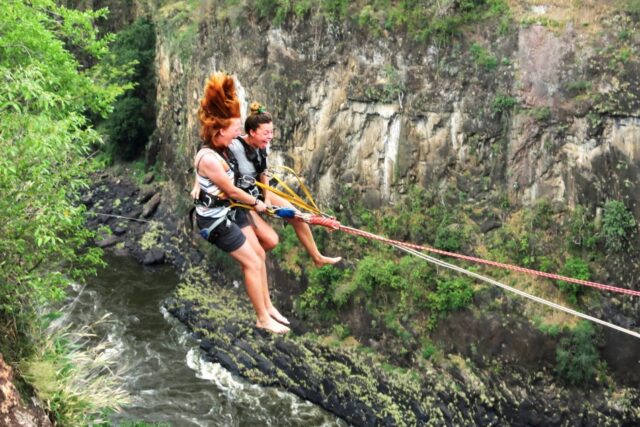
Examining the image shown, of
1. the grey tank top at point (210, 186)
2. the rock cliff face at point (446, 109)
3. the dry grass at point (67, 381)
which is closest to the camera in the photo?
the grey tank top at point (210, 186)

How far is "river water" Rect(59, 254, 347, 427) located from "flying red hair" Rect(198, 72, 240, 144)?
36.2 feet

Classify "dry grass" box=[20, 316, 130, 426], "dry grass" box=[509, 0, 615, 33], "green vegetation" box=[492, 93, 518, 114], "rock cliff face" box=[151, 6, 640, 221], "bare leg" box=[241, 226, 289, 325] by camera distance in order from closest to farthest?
1. "dry grass" box=[20, 316, 130, 426]
2. "bare leg" box=[241, 226, 289, 325]
3. "rock cliff face" box=[151, 6, 640, 221]
4. "dry grass" box=[509, 0, 615, 33]
5. "green vegetation" box=[492, 93, 518, 114]

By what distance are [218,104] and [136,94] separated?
28.3 m

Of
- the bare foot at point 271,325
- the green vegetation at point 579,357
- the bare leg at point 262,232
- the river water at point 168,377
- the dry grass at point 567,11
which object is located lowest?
the river water at point 168,377

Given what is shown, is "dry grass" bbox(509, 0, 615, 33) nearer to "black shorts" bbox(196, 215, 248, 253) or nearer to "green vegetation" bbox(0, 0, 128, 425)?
"green vegetation" bbox(0, 0, 128, 425)

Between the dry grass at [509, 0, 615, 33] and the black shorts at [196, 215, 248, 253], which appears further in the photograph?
the dry grass at [509, 0, 615, 33]

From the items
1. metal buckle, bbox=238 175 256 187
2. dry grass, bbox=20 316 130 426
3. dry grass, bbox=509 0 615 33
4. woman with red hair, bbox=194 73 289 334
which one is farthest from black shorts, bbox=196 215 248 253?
dry grass, bbox=509 0 615 33

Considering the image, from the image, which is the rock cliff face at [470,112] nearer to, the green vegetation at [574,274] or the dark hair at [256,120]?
the green vegetation at [574,274]

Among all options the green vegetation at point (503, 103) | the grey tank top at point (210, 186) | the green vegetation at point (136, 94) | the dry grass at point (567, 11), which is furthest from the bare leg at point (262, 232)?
the green vegetation at point (136, 94)

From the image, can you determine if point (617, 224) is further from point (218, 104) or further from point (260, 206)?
point (218, 104)

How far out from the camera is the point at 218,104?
5.34 meters

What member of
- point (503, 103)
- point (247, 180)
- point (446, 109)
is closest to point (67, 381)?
point (247, 180)

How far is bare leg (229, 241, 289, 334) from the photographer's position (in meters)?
5.79

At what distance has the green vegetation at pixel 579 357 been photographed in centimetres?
1550
